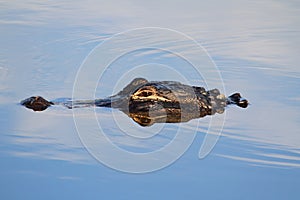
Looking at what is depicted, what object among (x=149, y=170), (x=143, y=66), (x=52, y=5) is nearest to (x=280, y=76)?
(x=143, y=66)

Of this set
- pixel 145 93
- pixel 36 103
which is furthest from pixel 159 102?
pixel 36 103

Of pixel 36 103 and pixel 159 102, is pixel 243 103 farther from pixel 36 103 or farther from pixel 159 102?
pixel 36 103

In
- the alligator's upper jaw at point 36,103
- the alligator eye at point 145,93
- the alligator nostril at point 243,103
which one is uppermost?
the alligator nostril at point 243,103

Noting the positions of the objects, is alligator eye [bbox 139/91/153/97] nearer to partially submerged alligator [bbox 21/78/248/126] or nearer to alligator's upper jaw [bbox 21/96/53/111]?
partially submerged alligator [bbox 21/78/248/126]

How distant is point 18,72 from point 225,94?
3285 millimetres

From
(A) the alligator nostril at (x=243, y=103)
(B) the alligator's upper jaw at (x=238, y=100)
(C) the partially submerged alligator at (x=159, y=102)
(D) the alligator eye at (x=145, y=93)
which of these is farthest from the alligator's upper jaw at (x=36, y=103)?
(A) the alligator nostril at (x=243, y=103)

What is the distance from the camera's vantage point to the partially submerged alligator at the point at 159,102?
9.30 m

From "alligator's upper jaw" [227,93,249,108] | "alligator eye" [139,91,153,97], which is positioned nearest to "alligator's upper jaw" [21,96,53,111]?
"alligator eye" [139,91,153,97]

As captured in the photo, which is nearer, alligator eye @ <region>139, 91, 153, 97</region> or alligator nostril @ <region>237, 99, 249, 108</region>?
alligator eye @ <region>139, 91, 153, 97</region>

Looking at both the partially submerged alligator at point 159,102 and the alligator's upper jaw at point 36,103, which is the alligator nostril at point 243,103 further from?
the alligator's upper jaw at point 36,103

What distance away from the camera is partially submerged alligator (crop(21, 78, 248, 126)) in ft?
30.5

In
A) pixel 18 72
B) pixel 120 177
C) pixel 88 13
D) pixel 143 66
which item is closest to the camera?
pixel 120 177

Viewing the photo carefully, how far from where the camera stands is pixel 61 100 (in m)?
9.80

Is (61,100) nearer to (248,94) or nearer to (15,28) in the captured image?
(248,94)
